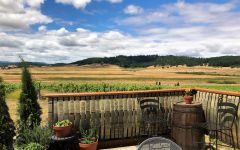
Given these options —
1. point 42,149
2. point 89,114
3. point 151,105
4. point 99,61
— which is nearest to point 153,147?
point 42,149

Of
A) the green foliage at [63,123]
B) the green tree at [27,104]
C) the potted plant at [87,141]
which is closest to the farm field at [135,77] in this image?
the green tree at [27,104]

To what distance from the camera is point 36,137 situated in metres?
6.02

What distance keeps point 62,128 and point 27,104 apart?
1.01 metres

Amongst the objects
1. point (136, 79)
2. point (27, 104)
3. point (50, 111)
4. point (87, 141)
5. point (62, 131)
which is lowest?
point (136, 79)

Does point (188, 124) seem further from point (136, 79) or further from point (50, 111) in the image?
point (136, 79)

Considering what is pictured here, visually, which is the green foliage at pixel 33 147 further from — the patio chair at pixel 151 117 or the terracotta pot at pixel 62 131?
the patio chair at pixel 151 117

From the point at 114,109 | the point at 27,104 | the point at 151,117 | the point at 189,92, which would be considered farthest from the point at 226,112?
the point at 27,104

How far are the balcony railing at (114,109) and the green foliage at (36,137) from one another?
79cm

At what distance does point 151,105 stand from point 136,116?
1.60ft

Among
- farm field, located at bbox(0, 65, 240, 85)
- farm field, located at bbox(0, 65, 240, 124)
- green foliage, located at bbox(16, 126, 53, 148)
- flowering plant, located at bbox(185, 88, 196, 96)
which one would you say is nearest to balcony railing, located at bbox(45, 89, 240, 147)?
flowering plant, located at bbox(185, 88, 196, 96)

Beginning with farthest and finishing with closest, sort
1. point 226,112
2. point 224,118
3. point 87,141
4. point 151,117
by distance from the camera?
point 151,117, point 224,118, point 226,112, point 87,141

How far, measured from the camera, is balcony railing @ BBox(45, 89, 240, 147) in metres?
7.00

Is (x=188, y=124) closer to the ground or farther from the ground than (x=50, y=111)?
closer to the ground

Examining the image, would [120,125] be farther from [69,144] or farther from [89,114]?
[69,144]
